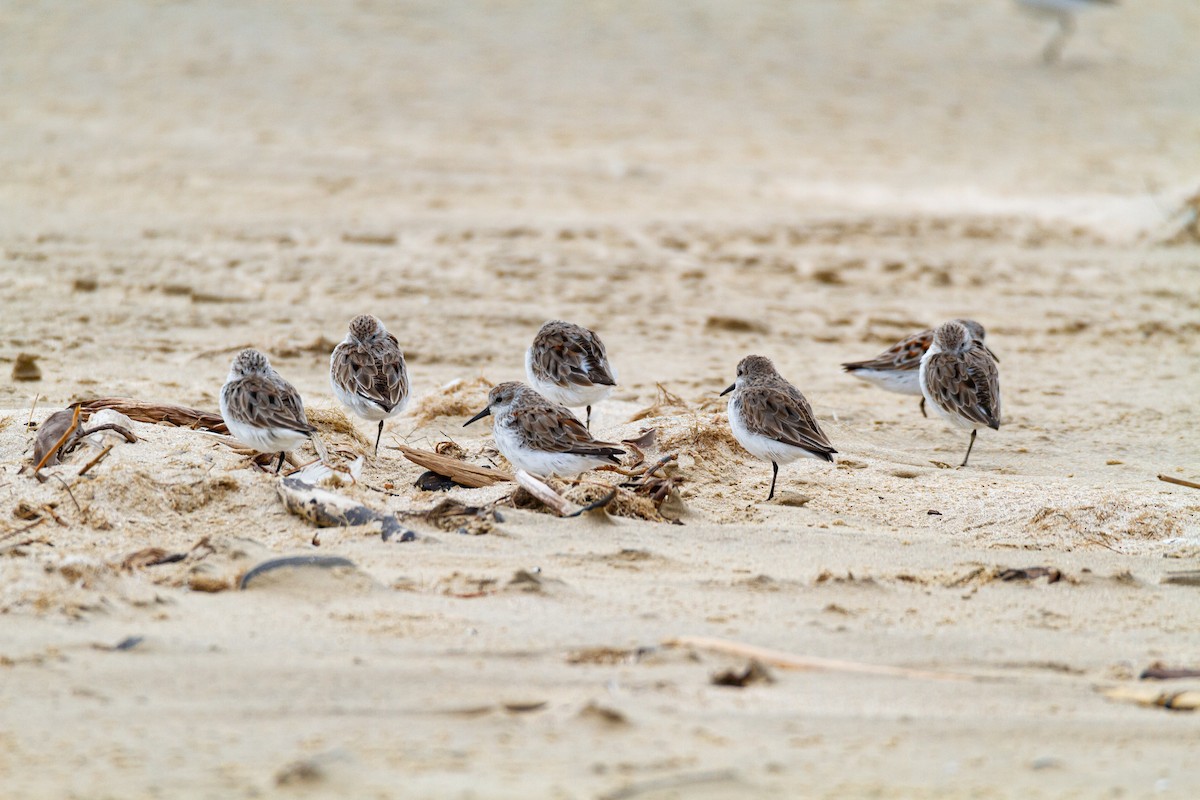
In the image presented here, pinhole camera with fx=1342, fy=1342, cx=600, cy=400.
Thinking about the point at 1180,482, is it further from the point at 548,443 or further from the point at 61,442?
the point at 61,442

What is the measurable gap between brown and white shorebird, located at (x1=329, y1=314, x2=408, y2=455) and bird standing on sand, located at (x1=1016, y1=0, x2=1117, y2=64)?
65.7 feet

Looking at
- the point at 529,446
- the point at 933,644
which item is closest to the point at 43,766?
the point at 933,644

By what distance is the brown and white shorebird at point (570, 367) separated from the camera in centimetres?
783

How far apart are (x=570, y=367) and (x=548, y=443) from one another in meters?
1.35

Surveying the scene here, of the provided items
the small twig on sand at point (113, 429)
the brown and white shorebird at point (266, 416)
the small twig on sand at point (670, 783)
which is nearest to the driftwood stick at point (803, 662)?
the small twig on sand at point (670, 783)

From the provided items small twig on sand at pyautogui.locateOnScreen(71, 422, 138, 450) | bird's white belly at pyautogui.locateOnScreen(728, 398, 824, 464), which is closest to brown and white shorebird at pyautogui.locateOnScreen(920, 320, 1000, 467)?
bird's white belly at pyautogui.locateOnScreen(728, 398, 824, 464)

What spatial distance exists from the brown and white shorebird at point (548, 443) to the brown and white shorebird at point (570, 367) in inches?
36.1

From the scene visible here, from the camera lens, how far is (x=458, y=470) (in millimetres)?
6535

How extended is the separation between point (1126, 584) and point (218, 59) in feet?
59.4

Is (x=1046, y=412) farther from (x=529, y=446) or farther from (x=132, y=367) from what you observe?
(x=132, y=367)

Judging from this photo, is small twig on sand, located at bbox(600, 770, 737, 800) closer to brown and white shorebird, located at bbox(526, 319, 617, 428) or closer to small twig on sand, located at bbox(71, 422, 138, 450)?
small twig on sand, located at bbox(71, 422, 138, 450)

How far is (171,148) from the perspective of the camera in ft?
52.6

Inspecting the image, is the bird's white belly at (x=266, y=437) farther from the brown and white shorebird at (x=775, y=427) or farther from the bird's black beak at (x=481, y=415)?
the brown and white shorebird at (x=775, y=427)

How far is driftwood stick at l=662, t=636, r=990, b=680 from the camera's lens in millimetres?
4219
